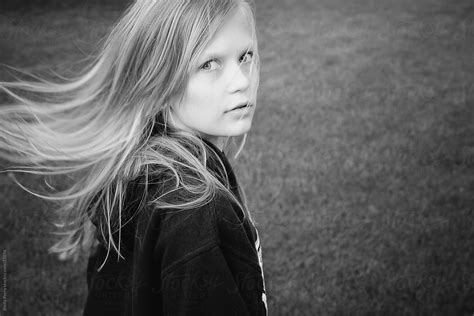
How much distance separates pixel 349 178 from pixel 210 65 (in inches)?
106

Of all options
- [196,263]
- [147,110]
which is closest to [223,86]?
[147,110]

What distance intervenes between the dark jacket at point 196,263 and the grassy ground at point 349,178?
5.32 ft

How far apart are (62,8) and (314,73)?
15.6ft

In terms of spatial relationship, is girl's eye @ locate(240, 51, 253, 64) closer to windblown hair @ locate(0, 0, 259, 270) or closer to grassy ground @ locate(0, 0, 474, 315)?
windblown hair @ locate(0, 0, 259, 270)

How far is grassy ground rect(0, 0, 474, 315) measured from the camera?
2969mm

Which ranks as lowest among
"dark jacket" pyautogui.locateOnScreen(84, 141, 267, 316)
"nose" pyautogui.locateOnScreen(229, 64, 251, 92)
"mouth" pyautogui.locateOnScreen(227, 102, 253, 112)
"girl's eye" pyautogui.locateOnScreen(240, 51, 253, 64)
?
"dark jacket" pyautogui.locateOnScreen(84, 141, 267, 316)

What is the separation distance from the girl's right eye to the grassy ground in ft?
4.62

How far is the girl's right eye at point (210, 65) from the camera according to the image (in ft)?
4.95

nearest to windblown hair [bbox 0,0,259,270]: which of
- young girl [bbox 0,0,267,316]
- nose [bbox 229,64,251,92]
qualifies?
young girl [bbox 0,0,267,316]

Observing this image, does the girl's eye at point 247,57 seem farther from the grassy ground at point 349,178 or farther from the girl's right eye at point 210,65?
the grassy ground at point 349,178

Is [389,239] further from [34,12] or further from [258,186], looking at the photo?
[34,12]

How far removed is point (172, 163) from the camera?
141cm

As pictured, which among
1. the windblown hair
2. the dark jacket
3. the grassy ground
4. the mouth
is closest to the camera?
the dark jacket

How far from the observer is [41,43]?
264 inches
